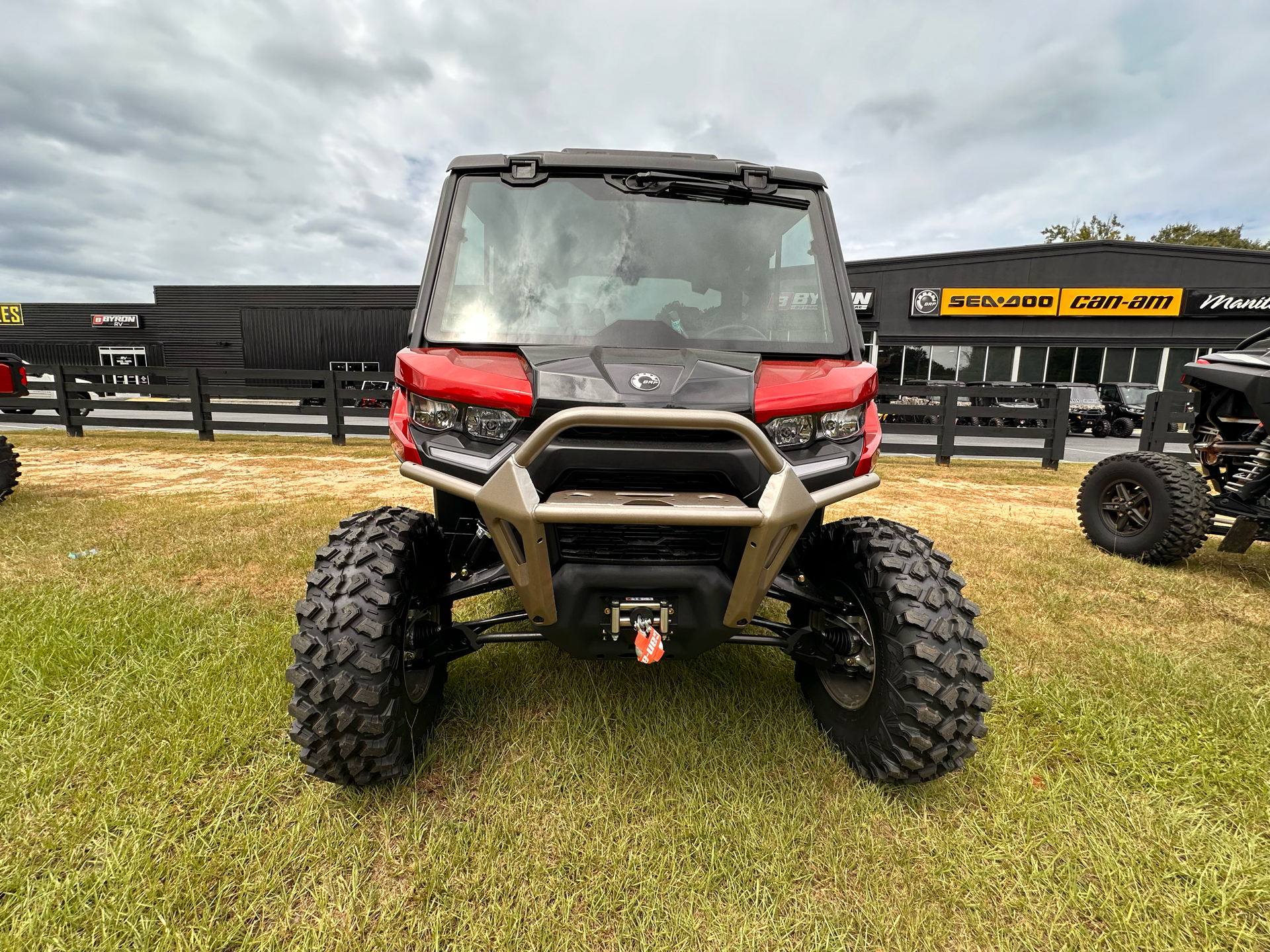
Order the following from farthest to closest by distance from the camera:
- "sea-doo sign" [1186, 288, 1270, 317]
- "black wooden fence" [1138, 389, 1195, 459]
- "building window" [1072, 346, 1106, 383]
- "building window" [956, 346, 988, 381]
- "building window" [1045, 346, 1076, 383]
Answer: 1. "building window" [956, 346, 988, 381]
2. "building window" [1045, 346, 1076, 383]
3. "building window" [1072, 346, 1106, 383]
4. "sea-doo sign" [1186, 288, 1270, 317]
5. "black wooden fence" [1138, 389, 1195, 459]

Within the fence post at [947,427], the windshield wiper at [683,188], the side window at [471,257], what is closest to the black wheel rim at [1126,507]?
the windshield wiper at [683,188]

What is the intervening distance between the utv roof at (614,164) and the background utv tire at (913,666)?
136 cm

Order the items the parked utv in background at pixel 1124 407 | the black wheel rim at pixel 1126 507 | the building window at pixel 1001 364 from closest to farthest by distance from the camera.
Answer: the black wheel rim at pixel 1126 507 → the parked utv in background at pixel 1124 407 → the building window at pixel 1001 364

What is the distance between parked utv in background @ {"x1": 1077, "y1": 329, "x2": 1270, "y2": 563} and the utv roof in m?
4.14

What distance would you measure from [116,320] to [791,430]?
149ft

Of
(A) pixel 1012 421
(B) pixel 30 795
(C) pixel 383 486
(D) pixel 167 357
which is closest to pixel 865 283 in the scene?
(A) pixel 1012 421

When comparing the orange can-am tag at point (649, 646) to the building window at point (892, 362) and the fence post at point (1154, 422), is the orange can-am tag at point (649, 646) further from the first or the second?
the building window at point (892, 362)

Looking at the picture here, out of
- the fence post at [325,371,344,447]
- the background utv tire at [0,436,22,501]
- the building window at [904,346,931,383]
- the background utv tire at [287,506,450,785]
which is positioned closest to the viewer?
the background utv tire at [287,506,450,785]

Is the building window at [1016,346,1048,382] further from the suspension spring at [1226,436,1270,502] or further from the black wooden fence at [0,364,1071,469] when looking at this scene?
the suspension spring at [1226,436,1270,502]

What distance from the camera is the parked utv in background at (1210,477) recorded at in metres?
4.02

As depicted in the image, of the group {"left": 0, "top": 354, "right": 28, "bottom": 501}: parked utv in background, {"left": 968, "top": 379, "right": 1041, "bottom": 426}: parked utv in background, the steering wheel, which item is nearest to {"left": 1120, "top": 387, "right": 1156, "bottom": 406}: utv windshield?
{"left": 968, "top": 379, "right": 1041, "bottom": 426}: parked utv in background

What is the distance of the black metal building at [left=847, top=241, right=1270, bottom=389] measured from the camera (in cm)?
2228

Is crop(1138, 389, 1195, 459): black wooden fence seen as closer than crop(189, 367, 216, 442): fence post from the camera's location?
Yes

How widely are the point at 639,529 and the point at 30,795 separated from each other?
2000 millimetres
